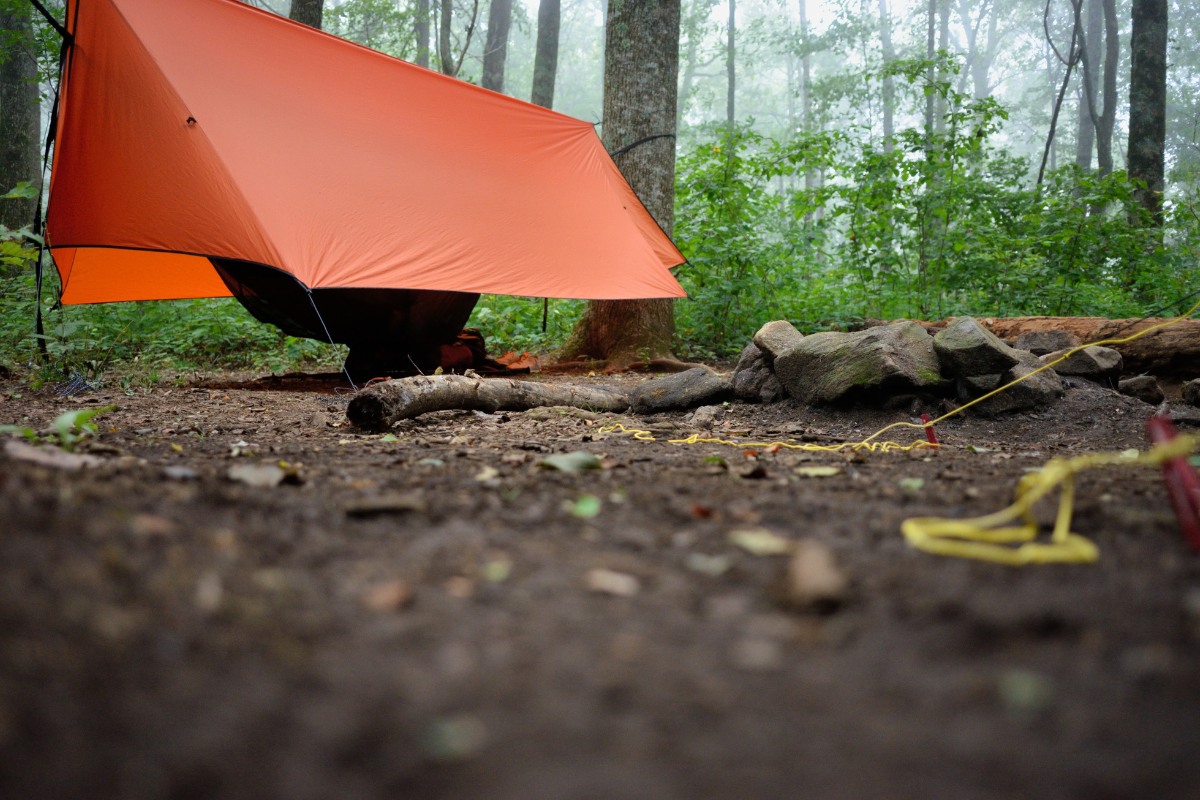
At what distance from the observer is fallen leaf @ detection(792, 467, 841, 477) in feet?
5.94

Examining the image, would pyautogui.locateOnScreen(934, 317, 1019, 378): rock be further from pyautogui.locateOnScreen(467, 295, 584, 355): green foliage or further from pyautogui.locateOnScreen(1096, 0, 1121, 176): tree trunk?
pyautogui.locateOnScreen(1096, 0, 1121, 176): tree trunk

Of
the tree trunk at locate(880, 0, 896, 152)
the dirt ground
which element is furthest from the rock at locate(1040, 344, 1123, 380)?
→ the tree trunk at locate(880, 0, 896, 152)

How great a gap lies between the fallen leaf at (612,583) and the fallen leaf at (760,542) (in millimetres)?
213

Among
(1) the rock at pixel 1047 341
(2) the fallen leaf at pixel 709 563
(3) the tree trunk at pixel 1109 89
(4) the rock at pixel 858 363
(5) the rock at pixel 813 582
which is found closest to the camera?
(5) the rock at pixel 813 582

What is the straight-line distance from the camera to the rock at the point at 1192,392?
127 inches

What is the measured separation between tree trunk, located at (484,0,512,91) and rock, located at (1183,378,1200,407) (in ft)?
37.5

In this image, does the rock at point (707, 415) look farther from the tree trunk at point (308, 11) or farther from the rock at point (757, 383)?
the tree trunk at point (308, 11)

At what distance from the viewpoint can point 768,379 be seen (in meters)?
3.68

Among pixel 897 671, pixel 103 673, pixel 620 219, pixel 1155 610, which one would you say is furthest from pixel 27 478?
pixel 620 219

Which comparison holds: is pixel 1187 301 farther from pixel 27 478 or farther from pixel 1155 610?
pixel 27 478

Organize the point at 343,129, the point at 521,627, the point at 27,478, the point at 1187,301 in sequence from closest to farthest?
the point at 521,627 → the point at 27,478 → the point at 343,129 → the point at 1187,301

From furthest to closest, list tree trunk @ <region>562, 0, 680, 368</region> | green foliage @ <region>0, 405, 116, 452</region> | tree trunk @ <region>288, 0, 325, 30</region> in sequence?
tree trunk @ <region>288, 0, 325, 30</region>, tree trunk @ <region>562, 0, 680, 368</region>, green foliage @ <region>0, 405, 116, 452</region>

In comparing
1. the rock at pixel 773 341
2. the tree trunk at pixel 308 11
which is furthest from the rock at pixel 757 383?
the tree trunk at pixel 308 11

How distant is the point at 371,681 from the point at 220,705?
0.44ft
